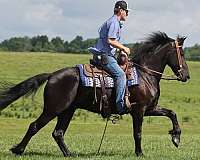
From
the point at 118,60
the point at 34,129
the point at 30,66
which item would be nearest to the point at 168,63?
the point at 118,60

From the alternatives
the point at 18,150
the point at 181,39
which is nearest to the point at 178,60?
the point at 181,39

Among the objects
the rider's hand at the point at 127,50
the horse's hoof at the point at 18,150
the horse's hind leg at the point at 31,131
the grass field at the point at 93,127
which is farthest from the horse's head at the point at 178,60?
the horse's hoof at the point at 18,150

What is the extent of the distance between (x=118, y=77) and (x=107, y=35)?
37.8 inches

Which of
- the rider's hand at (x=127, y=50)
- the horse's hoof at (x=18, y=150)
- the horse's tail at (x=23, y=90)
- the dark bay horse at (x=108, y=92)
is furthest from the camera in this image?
the horse's tail at (x=23, y=90)

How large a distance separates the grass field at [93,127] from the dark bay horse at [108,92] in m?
0.58

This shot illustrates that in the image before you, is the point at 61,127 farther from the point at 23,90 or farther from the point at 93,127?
the point at 93,127

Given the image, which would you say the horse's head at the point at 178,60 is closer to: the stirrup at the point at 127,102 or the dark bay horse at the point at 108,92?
the dark bay horse at the point at 108,92

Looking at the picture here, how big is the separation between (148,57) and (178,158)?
266 centimetres

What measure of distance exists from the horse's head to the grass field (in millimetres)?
1872

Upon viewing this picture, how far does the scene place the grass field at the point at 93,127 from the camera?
44.3 feet

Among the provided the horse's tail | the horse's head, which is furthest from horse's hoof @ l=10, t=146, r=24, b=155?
the horse's head

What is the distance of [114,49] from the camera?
12.8 metres

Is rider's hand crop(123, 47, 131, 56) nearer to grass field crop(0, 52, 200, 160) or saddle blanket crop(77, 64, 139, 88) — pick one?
saddle blanket crop(77, 64, 139, 88)

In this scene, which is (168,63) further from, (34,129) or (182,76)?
(34,129)
